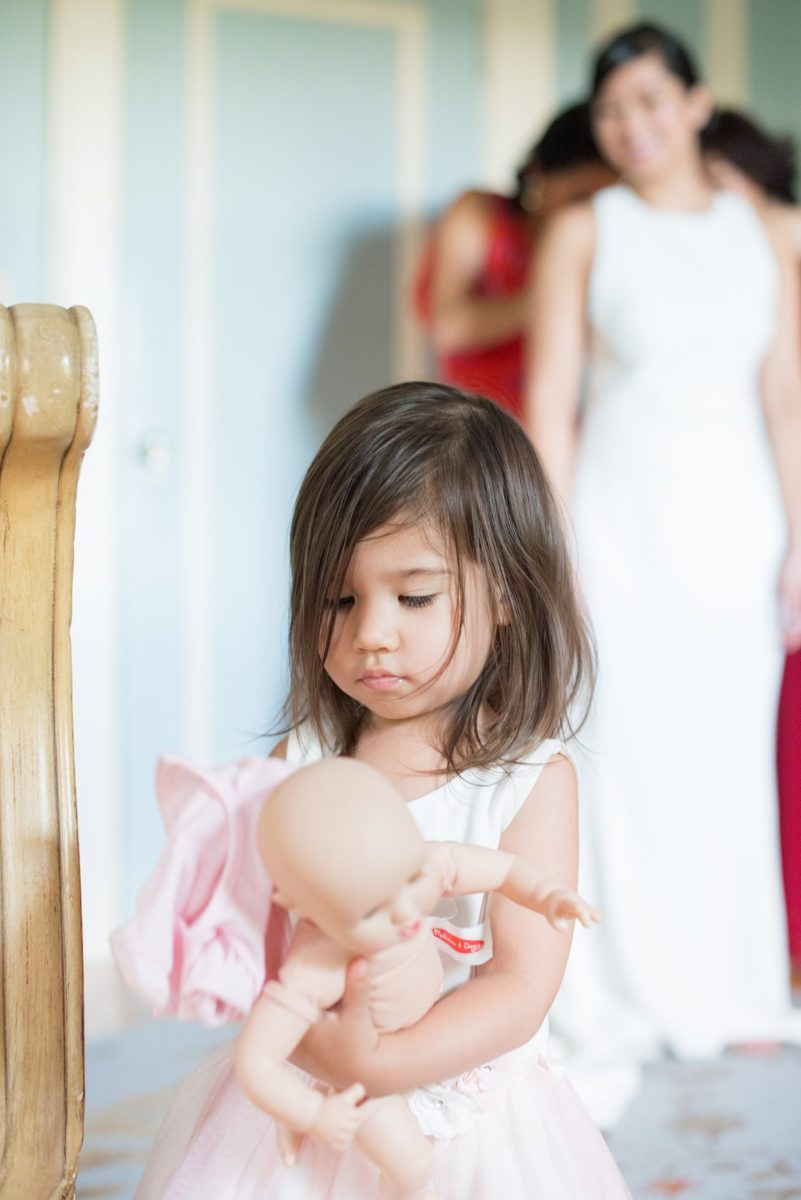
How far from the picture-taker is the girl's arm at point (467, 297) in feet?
8.95

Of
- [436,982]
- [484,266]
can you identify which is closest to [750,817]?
[484,266]

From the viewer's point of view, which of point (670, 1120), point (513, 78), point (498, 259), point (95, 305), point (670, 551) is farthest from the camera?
point (513, 78)

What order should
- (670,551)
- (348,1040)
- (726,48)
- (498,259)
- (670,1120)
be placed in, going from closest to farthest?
(348,1040)
(670,1120)
(670,551)
(498,259)
(726,48)

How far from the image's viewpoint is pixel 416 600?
1021 mm

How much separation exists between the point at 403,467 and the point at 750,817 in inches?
61.0

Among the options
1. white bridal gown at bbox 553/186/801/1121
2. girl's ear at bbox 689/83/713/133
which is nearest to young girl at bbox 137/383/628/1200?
white bridal gown at bbox 553/186/801/1121

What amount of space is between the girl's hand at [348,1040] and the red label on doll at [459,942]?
0.54ft

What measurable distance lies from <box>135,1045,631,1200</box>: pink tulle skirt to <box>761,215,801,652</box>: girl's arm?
152 cm

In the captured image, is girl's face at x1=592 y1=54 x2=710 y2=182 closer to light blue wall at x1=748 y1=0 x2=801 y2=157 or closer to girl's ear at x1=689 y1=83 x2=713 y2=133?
girl's ear at x1=689 y1=83 x2=713 y2=133

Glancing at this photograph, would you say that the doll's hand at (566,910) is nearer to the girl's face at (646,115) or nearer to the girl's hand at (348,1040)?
the girl's hand at (348,1040)

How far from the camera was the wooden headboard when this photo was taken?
2.90 ft

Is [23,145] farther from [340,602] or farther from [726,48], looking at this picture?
[340,602]

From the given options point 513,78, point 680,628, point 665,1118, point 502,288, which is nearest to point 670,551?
point 680,628

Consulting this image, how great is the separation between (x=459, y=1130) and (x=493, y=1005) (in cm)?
12
